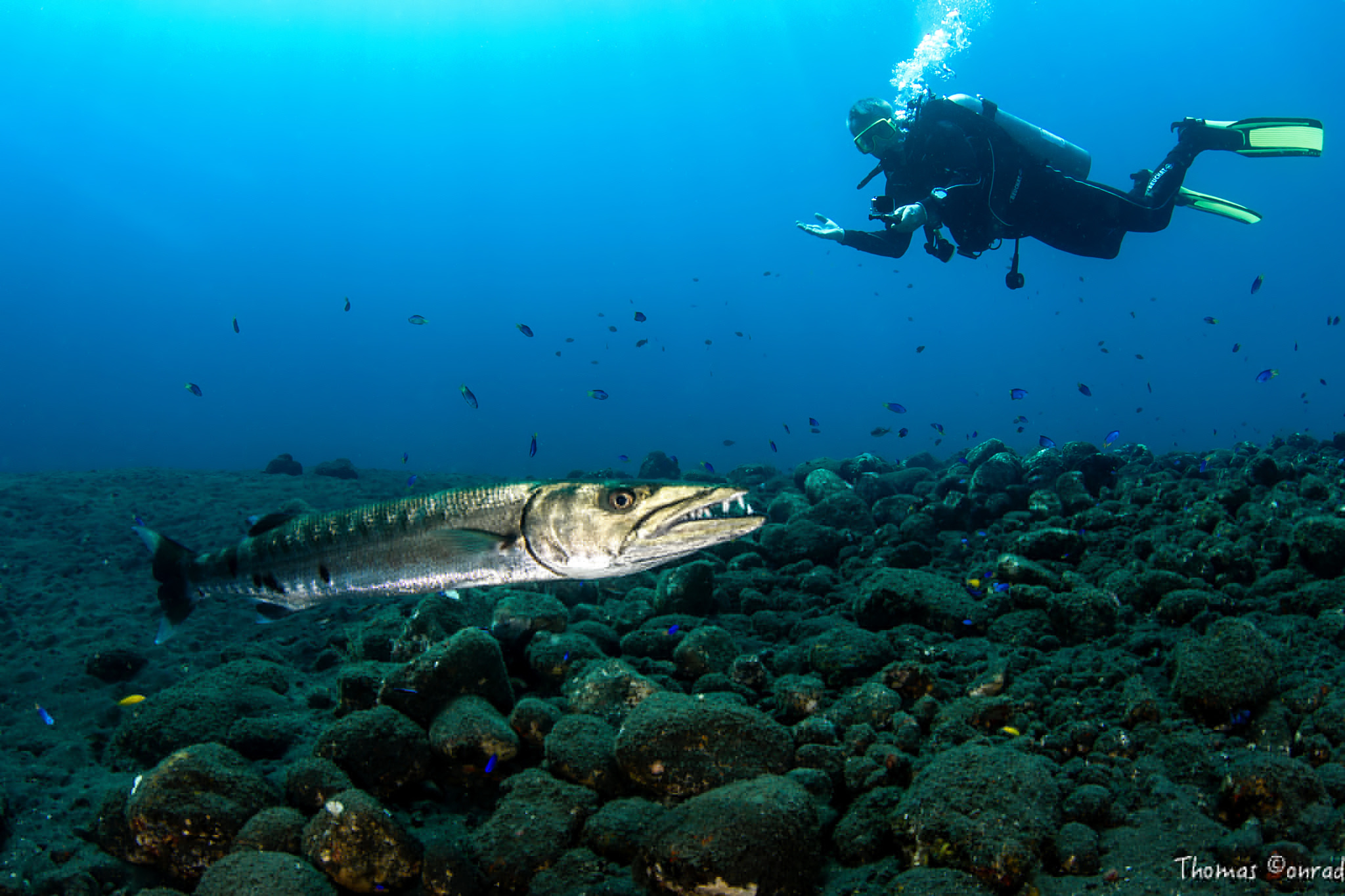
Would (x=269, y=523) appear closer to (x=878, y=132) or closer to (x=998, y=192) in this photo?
(x=878, y=132)

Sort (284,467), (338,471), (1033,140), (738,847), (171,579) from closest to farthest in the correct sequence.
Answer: (738,847), (171,579), (1033,140), (338,471), (284,467)

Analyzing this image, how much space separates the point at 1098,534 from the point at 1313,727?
325cm

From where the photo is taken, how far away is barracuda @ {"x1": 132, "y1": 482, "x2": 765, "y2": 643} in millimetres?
2748

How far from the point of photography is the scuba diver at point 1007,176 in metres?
10.0

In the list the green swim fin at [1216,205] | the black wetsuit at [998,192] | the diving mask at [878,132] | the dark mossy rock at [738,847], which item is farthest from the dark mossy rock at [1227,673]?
the green swim fin at [1216,205]

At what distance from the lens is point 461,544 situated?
2.88 metres

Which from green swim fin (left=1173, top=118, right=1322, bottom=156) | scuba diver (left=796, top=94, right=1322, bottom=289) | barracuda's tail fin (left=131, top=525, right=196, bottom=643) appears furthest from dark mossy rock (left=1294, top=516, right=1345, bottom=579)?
green swim fin (left=1173, top=118, right=1322, bottom=156)

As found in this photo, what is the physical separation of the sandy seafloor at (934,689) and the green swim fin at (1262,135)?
6558 mm

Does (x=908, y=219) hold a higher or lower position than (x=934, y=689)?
higher

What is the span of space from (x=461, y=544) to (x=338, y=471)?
1636 centimetres

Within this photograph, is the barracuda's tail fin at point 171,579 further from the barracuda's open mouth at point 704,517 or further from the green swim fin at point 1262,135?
the green swim fin at point 1262,135

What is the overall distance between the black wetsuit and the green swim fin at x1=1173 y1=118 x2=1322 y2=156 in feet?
1.72

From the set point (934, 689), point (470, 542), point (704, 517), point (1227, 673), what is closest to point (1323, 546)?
point (1227, 673)

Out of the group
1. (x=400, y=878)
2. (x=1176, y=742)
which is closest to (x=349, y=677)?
(x=400, y=878)
